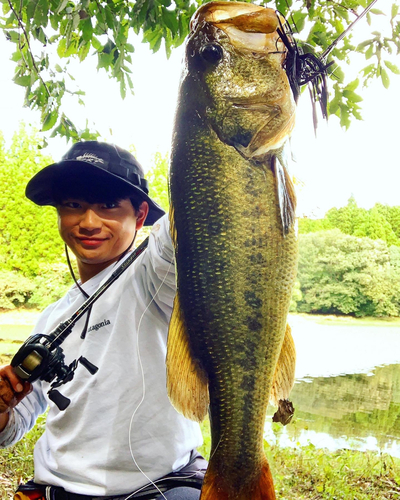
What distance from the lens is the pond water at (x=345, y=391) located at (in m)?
7.28

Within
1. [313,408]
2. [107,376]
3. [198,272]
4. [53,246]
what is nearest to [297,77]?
[198,272]

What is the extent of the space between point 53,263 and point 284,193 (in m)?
23.3

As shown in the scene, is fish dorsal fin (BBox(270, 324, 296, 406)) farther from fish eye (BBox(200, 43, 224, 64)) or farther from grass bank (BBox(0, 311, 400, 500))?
grass bank (BBox(0, 311, 400, 500))

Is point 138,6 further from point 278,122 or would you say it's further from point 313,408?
point 313,408

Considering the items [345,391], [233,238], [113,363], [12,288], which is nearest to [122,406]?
[113,363]

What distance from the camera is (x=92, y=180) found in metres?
1.97

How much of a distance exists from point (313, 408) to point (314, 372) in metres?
4.85

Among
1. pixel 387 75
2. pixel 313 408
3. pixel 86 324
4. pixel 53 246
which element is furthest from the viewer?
pixel 53 246

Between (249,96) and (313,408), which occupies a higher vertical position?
(249,96)

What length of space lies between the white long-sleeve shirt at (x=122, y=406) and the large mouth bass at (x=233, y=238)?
41cm

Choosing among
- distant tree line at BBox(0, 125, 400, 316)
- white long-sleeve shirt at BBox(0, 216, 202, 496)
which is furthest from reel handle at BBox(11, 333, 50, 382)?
distant tree line at BBox(0, 125, 400, 316)

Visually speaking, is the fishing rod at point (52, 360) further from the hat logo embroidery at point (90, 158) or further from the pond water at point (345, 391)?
the pond water at point (345, 391)

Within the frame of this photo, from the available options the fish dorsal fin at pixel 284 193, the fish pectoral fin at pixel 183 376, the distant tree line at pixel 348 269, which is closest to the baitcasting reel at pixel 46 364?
the fish pectoral fin at pixel 183 376

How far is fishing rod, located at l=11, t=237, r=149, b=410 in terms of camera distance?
1740 millimetres
